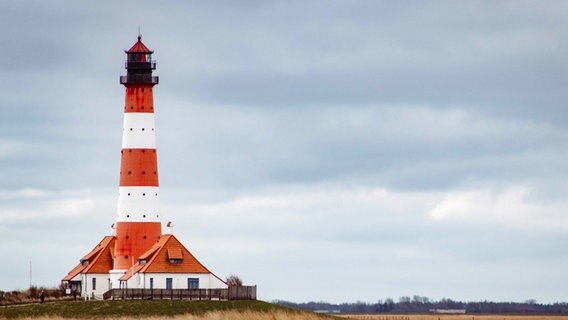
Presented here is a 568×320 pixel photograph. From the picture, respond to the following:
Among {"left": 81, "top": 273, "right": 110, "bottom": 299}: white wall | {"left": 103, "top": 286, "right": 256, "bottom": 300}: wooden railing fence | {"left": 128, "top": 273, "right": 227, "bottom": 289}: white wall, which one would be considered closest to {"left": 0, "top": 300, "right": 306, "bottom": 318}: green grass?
{"left": 103, "top": 286, "right": 256, "bottom": 300}: wooden railing fence

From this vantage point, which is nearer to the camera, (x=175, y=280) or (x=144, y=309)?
(x=144, y=309)

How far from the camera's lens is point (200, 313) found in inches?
3091

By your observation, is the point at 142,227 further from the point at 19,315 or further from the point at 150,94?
the point at 19,315

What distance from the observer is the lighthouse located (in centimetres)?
9438

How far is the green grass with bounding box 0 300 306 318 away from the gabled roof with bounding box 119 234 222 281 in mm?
9014

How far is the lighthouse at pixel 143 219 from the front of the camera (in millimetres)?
94375

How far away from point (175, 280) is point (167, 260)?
1.33m

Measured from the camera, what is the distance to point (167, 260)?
94375 mm

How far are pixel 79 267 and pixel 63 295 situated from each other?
4801mm

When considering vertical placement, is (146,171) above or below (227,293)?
above

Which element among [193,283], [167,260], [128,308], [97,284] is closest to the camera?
[128,308]

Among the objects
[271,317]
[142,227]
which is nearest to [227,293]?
[142,227]

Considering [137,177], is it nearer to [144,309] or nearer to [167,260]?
[167,260]

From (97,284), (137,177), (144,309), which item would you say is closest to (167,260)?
(137,177)
